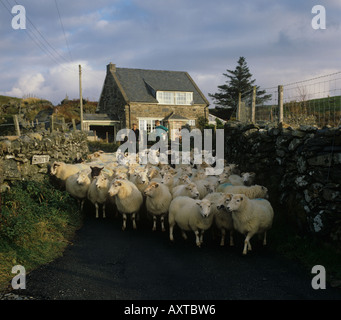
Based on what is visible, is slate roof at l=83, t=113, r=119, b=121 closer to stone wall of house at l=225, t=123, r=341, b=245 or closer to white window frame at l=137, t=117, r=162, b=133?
white window frame at l=137, t=117, r=162, b=133

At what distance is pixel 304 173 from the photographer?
7.09 metres

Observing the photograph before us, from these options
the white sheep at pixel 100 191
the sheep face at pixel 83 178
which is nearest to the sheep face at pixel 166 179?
the white sheep at pixel 100 191

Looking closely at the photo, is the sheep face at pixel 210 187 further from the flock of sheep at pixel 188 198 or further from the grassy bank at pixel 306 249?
the grassy bank at pixel 306 249

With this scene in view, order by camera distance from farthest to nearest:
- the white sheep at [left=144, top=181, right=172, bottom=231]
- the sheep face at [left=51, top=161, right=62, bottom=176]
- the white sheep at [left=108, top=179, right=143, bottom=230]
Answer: the sheep face at [left=51, top=161, right=62, bottom=176], the white sheep at [left=108, top=179, right=143, bottom=230], the white sheep at [left=144, top=181, right=172, bottom=231]

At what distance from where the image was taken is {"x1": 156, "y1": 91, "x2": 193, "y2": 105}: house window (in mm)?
35175

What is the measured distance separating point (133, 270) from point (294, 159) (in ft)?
14.5

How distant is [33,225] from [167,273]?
3.35m

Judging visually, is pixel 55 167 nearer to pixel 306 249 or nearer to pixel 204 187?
pixel 204 187

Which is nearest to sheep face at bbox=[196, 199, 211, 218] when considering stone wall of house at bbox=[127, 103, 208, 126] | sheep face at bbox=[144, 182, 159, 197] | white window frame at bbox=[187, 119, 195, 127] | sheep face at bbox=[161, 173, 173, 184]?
sheep face at bbox=[144, 182, 159, 197]

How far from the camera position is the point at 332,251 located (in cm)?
596

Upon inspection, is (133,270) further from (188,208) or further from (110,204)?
(110,204)
